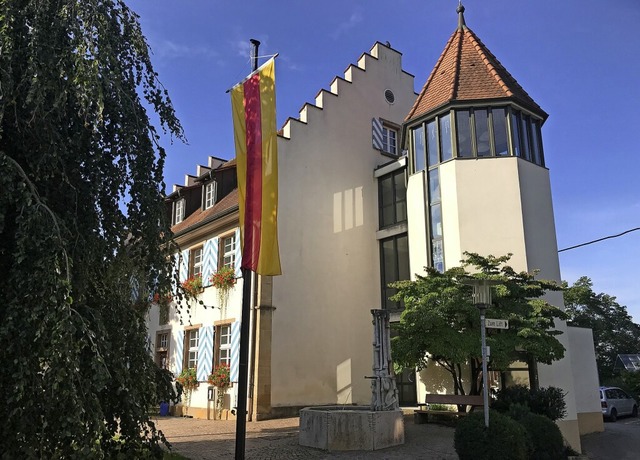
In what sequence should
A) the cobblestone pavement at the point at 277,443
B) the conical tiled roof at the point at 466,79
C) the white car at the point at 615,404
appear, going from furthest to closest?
the white car at the point at 615,404, the conical tiled roof at the point at 466,79, the cobblestone pavement at the point at 277,443

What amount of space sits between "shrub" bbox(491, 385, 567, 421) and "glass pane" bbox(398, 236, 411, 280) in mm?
7008

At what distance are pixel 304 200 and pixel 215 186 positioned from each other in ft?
15.2

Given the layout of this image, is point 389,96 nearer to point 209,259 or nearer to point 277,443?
point 209,259

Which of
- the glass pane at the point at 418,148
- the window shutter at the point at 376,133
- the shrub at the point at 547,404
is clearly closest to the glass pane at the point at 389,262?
the glass pane at the point at 418,148

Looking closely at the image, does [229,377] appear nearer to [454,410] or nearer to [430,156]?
[454,410]

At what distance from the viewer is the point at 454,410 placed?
1445 centimetres

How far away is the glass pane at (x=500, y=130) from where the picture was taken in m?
15.9

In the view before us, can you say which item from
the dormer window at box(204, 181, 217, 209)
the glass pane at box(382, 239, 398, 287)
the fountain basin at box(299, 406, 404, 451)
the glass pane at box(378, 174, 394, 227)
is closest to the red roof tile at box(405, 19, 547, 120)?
the glass pane at box(378, 174, 394, 227)

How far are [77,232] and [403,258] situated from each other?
48.2 feet

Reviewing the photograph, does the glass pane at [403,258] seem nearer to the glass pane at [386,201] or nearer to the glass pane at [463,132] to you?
the glass pane at [386,201]

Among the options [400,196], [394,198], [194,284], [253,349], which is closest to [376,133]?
[394,198]

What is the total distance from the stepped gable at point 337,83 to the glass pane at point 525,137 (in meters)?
7.00

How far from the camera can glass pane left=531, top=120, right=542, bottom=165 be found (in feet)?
53.7

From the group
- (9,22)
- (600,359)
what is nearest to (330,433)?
(9,22)
